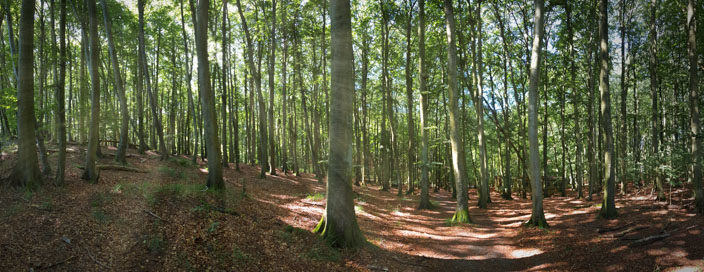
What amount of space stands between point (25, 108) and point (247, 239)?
5.87 metres

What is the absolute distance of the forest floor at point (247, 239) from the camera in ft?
15.4

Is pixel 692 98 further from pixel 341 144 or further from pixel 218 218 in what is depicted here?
pixel 218 218

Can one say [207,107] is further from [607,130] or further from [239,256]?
[607,130]

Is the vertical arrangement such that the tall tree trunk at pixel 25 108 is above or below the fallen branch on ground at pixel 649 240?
above

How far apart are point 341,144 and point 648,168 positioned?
510 inches

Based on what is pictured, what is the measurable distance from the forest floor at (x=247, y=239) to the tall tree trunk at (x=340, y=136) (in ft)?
1.54

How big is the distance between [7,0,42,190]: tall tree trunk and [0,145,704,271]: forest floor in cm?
50

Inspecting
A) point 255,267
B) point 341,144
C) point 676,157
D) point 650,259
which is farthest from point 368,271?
point 676,157

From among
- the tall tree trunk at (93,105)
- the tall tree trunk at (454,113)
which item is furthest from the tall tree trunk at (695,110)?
the tall tree trunk at (93,105)

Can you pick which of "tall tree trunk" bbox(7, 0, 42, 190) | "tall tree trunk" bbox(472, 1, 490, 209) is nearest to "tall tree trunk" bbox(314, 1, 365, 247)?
"tall tree trunk" bbox(7, 0, 42, 190)

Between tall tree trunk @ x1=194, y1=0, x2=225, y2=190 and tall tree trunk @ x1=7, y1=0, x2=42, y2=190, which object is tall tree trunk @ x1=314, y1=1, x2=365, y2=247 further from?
tall tree trunk @ x1=7, y1=0, x2=42, y2=190

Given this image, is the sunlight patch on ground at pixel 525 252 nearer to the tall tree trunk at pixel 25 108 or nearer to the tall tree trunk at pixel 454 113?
the tall tree trunk at pixel 454 113

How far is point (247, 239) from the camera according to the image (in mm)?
6102

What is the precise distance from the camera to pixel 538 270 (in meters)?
6.27
